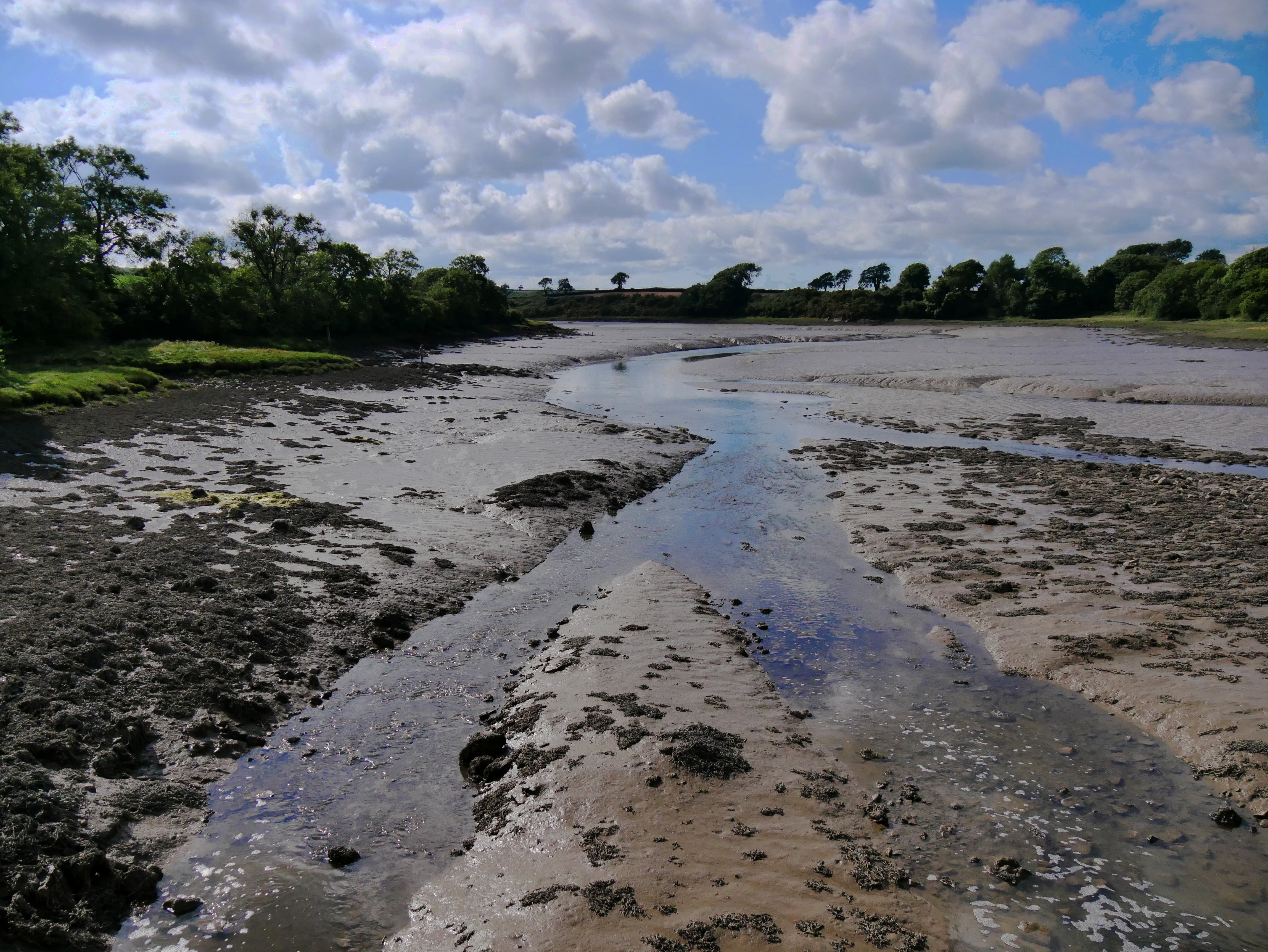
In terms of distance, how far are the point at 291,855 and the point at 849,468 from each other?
69.1 ft

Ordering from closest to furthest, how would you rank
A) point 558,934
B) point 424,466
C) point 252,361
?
point 558,934 → point 424,466 → point 252,361

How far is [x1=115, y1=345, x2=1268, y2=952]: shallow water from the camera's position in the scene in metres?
6.46

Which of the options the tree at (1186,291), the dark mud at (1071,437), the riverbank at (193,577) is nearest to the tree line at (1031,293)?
the tree at (1186,291)

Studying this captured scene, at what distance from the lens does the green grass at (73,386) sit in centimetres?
2622

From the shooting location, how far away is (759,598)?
46.8 feet

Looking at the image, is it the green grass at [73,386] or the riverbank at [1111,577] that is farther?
the green grass at [73,386]

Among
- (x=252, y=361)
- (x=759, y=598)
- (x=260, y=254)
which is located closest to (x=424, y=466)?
(x=759, y=598)

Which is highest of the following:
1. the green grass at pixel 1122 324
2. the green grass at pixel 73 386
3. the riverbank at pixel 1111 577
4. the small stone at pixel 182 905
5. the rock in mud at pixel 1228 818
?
the green grass at pixel 1122 324

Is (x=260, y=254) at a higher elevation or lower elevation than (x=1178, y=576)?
higher

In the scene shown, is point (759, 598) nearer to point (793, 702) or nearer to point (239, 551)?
point (793, 702)

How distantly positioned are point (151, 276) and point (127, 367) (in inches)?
917

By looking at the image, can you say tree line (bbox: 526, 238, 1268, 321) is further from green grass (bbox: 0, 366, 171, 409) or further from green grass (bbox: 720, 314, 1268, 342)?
green grass (bbox: 0, 366, 171, 409)

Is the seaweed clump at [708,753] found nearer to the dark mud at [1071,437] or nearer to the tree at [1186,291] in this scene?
the dark mud at [1071,437]

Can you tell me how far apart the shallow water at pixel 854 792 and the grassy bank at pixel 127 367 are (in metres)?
23.4
